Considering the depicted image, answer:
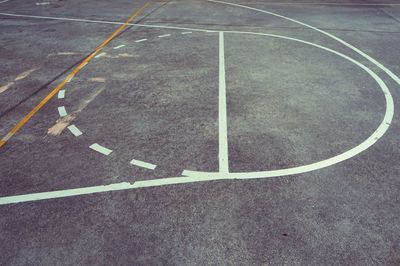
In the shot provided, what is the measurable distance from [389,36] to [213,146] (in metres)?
11.2

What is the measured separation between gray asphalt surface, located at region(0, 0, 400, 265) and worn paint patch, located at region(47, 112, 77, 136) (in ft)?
0.14

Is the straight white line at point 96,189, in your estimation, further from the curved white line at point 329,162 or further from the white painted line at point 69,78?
the white painted line at point 69,78

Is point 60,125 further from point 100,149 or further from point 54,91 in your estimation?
point 54,91

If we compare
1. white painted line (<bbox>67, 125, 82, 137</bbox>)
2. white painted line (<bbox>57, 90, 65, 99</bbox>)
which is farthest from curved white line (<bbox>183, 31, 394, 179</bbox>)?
white painted line (<bbox>57, 90, 65, 99</bbox>)

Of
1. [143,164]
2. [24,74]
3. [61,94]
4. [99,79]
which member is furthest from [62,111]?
[24,74]

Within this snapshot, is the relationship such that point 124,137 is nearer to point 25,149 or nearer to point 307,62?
point 25,149

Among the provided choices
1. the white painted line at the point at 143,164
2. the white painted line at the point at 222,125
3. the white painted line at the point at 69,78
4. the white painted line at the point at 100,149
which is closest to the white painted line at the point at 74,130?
the white painted line at the point at 100,149

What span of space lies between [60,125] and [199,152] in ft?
11.9

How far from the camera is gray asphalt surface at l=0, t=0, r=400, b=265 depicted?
5062 mm

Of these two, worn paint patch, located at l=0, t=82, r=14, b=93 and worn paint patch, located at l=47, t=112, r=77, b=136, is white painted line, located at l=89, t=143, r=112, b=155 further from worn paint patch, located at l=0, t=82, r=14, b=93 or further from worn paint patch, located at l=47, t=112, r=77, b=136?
worn paint patch, located at l=0, t=82, r=14, b=93

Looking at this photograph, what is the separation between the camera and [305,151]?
7070 mm

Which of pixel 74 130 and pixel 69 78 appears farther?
pixel 69 78

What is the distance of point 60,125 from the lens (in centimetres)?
808

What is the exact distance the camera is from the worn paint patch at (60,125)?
308 inches
